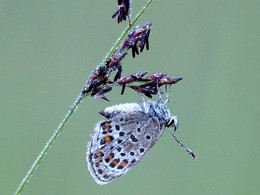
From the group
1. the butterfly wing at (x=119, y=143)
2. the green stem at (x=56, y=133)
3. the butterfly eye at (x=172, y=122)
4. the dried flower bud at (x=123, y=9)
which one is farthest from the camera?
the butterfly eye at (x=172, y=122)

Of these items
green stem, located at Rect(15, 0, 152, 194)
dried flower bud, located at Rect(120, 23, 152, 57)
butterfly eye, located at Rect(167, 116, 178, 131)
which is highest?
butterfly eye, located at Rect(167, 116, 178, 131)

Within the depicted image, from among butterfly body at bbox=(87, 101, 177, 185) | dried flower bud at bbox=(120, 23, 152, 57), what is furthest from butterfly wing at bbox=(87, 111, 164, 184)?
dried flower bud at bbox=(120, 23, 152, 57)

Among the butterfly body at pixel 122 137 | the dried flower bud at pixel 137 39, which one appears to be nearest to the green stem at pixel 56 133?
the dried flower bud at pixel 137 39

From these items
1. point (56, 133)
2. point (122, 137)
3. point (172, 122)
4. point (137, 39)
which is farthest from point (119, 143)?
Answer: point (56, 133)

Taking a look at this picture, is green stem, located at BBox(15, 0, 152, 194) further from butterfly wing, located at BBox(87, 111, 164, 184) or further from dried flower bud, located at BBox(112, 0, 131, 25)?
butterfly wing, located at BBox(87, 111, 164, 184)

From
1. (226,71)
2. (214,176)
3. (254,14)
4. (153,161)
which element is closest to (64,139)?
(153,161)

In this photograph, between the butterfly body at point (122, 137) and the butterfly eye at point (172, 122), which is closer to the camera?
the butterfly body at point (122, 137)

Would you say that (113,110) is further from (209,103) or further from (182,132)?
(209,103)

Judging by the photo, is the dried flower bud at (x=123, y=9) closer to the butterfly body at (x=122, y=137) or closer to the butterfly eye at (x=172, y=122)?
the butterfly body at (x=122, y=137)
